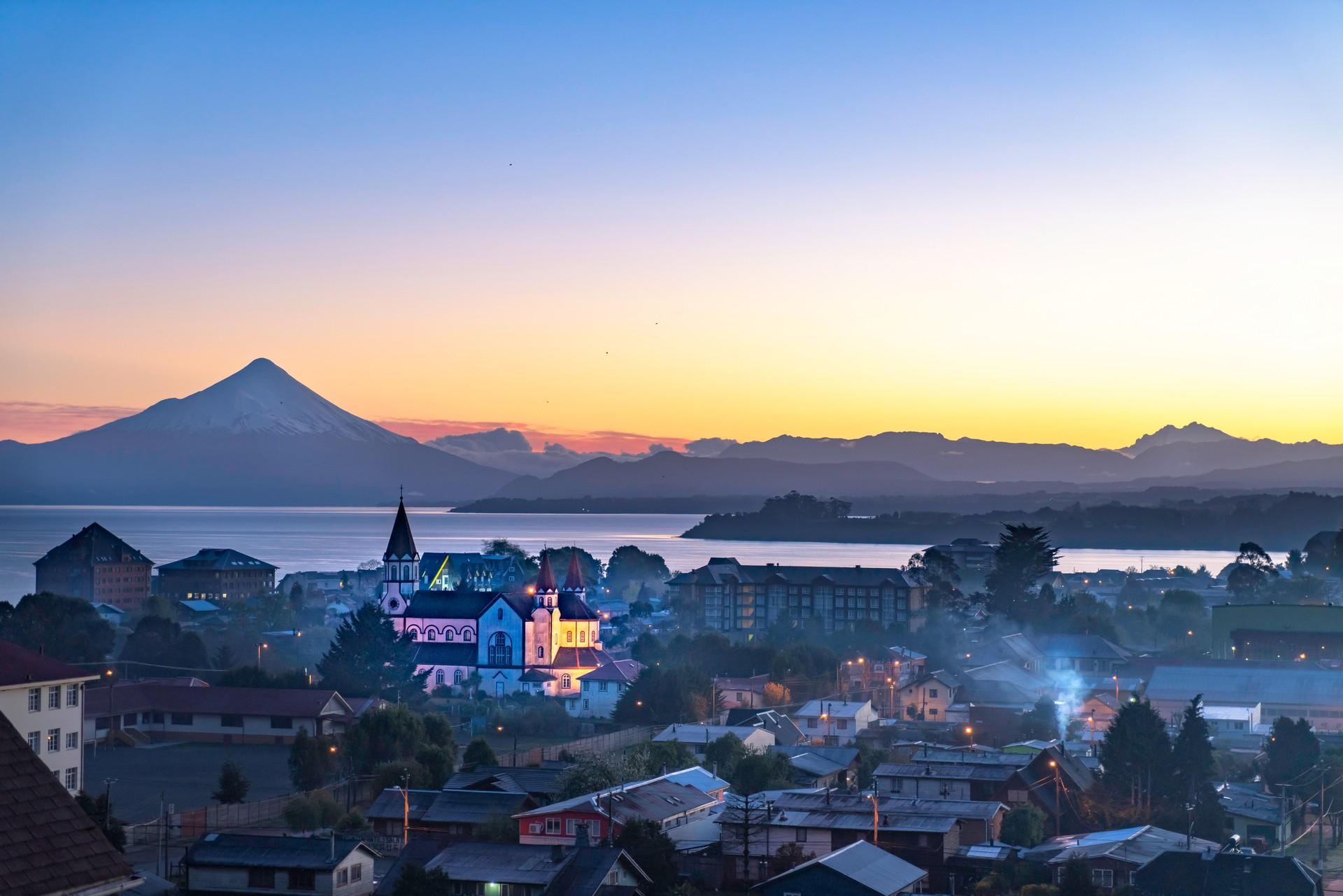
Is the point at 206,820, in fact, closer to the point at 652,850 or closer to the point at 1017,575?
the point at 652,850

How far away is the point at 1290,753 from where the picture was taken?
1177 inches

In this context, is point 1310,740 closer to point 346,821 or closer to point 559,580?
point 346,821

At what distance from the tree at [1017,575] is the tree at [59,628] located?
124 ft

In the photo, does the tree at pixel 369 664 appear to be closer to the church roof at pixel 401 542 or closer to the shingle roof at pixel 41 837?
the church roof at pixel 401 542

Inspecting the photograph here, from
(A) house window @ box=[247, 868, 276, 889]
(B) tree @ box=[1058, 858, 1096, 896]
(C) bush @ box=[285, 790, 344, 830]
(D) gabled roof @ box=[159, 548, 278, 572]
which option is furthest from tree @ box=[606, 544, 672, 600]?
→ (B) tree @ box=[1058, 858, 1096, 896]

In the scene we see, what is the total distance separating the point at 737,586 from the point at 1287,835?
46952mm

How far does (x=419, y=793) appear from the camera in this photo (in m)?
24.8

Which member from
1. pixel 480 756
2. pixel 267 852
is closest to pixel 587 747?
pixel 480 756

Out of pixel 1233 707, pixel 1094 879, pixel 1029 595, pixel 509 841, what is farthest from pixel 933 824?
pixel 1029 595

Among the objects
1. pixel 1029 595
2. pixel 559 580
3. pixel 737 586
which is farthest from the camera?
pixel 559 580

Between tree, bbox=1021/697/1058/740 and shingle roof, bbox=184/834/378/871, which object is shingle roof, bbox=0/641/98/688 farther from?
tree, bbox=1021/697/1058/740

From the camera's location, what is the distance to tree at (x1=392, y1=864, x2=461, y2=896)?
1830 centimetres

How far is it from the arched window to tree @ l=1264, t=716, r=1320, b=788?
25397mm

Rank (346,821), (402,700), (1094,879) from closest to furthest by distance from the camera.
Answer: (1094,879) → (346,821) → (402,700)
